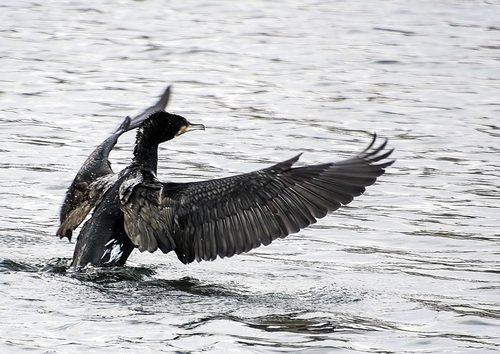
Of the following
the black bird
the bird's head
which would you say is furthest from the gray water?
the bird's head

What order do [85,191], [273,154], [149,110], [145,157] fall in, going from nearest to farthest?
[145,157]
[85,191]
[149,110]
[273,154]

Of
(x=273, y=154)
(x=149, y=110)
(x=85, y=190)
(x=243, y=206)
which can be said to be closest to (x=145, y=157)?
(x=85, y=190)

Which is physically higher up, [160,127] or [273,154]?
[160,127]

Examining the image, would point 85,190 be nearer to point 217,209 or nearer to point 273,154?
point 217,209

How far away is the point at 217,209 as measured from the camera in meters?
8.59

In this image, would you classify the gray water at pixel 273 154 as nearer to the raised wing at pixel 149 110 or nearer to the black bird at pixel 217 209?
the black bird at pixel 217 209

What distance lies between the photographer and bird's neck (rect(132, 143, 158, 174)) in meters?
9.28

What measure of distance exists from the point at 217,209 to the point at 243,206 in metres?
0.19

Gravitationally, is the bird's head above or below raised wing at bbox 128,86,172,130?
above

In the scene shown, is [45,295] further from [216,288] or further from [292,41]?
[292,41]

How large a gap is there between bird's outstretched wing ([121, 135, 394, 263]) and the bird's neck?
1.79 ft

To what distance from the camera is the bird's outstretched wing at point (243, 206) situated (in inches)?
332

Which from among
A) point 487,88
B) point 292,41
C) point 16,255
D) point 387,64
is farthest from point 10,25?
point 16,255

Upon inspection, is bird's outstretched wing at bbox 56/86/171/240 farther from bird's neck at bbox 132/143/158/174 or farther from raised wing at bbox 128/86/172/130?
raised wing at bbox 128/86/172/130
